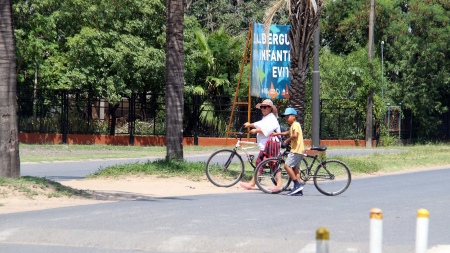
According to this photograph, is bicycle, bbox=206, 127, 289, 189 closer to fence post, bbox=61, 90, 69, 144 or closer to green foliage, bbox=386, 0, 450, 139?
fence post, bbox=61, 90, 69, 144

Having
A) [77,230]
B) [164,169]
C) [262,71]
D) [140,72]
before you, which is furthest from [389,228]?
[140,72]

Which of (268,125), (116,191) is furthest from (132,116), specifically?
(116,191)

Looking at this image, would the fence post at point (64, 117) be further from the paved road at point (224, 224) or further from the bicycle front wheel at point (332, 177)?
the bicycle front wheel at point (332, 177)

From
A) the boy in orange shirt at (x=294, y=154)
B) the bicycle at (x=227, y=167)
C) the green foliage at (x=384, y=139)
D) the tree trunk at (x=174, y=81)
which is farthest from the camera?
the green foliage at (x=384, y=139)

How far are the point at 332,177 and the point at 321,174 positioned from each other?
0.70ft

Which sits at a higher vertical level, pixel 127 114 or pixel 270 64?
pixel 270 64

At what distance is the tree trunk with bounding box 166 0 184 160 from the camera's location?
771 inches

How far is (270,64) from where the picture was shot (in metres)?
33.7

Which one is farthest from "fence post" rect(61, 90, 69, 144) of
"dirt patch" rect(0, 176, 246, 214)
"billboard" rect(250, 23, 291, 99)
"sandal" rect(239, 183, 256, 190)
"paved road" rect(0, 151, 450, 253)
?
"paved road" rect(0, 151, 450, 253)

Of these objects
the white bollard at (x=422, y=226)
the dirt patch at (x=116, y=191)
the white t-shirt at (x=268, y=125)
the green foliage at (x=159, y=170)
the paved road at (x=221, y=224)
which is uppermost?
the white t-shirt at (x=268, y=125)

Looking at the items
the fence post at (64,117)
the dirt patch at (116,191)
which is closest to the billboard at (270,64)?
the fence post at (64,117)

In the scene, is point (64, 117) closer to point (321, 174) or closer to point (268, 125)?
point (268, 125)

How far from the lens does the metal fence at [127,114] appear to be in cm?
3716

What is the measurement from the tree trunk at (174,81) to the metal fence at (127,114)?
17790 millimetres
